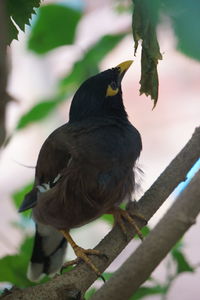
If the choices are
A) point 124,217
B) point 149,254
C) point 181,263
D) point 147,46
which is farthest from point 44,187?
point 149,254

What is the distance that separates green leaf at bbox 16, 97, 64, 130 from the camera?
1.65 metres

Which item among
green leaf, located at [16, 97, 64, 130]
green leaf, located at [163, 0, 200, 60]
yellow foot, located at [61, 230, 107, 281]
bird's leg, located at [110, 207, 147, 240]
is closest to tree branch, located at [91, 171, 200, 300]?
green leaf, located at [163, 0, 200, 60]

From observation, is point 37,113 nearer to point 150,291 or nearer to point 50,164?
point 50,164

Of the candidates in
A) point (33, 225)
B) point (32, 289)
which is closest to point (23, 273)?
point (32, 289)

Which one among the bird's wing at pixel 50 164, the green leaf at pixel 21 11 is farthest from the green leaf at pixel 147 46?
the bird's wing at pixel 50 164

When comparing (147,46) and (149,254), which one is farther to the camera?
(147,46)

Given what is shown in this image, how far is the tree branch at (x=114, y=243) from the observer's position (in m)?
1.08

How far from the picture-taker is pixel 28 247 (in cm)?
150

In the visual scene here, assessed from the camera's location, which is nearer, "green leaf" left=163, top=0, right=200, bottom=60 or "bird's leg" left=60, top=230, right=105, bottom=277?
"green leaf" left=163, top=0, right=200, bottom=60

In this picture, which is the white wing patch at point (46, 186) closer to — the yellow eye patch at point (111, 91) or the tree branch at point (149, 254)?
the yellow eye patch at point (111, 91)

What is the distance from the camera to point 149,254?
26.9 inches

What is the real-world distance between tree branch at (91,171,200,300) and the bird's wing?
1013 mm

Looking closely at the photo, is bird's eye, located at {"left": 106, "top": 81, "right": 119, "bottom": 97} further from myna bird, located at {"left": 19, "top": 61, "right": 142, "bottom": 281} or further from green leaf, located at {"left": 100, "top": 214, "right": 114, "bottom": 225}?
green leaf, located at {"left": 100, "top": 214, "right": 114, "bottom": 225}

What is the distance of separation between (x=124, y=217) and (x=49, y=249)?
58cm
